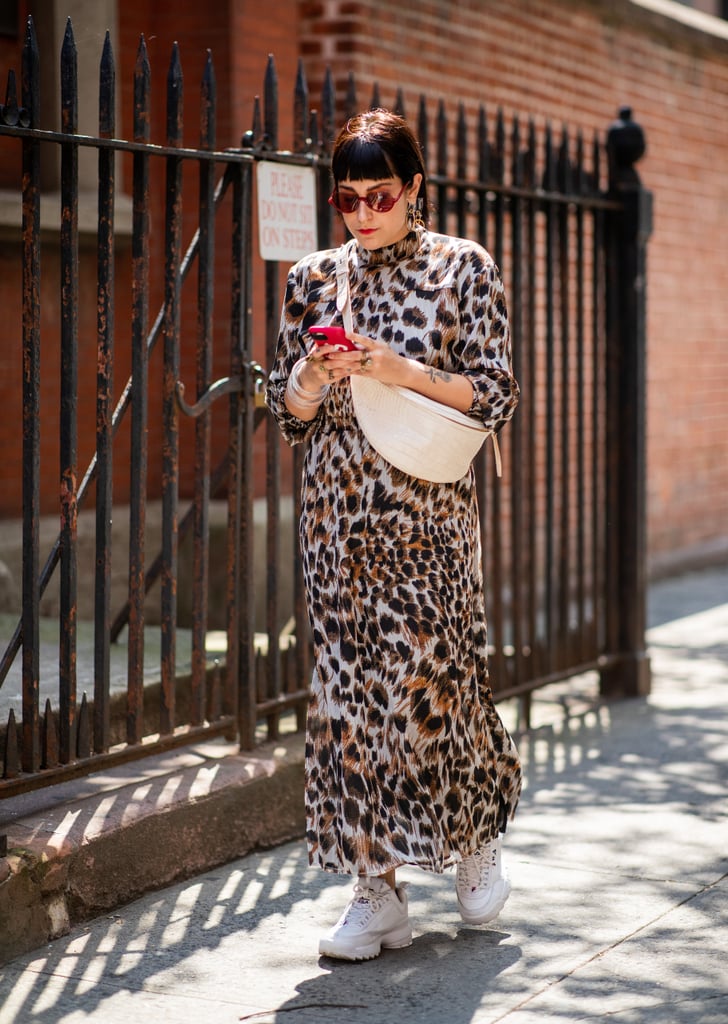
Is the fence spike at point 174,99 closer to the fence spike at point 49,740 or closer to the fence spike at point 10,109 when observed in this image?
the fence spike at point 10,109

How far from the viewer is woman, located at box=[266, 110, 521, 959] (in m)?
3.85

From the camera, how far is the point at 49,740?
432 centimetres

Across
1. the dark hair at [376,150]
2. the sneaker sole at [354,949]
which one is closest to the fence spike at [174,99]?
the dark hair at [376,150]

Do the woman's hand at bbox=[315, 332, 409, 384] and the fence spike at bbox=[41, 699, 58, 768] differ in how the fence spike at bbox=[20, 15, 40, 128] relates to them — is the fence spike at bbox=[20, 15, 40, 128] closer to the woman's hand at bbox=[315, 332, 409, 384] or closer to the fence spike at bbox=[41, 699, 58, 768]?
the woman's hand at bbox=[315, 332, 409, 384]

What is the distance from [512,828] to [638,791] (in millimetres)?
645

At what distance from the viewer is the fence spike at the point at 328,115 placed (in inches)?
210

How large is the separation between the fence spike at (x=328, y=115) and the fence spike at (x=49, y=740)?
2.24 m

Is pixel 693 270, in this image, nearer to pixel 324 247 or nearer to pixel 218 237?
pixel 218 237

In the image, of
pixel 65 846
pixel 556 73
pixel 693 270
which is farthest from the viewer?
pixel 693 270

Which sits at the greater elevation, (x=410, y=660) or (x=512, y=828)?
(x=410, y=660)

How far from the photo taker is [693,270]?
12.3 m

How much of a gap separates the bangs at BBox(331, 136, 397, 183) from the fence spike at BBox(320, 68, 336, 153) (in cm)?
157

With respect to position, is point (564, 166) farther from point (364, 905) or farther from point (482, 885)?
point (364, 905)

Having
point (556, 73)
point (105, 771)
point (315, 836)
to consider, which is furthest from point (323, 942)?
point (556, 73)
